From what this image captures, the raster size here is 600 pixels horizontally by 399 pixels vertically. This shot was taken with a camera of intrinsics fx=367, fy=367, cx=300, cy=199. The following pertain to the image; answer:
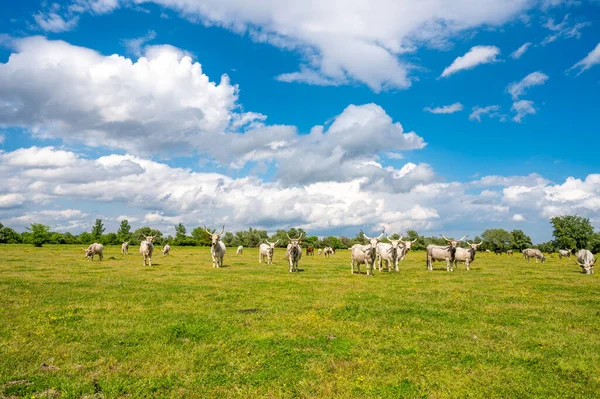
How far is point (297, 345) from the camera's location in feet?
31.7

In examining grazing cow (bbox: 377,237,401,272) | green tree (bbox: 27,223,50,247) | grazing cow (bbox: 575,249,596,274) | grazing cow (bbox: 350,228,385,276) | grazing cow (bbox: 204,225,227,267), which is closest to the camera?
grazing cow (bbox: 350,228,385,276)

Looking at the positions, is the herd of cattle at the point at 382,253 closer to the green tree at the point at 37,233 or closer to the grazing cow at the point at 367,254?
the grazing cow at the point at 367,254

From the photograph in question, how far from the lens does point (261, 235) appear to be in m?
147

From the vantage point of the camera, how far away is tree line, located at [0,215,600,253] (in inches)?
3784

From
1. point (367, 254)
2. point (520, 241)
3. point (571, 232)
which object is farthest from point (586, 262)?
point (520, 241)

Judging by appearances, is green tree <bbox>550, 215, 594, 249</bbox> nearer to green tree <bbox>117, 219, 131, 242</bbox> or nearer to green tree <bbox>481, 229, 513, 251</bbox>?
green tree <bbox>481, 229, 513, 251</bbox>

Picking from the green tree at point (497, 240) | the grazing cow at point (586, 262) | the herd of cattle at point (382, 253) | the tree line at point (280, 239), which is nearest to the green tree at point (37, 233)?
the tree line at point (280, 239)

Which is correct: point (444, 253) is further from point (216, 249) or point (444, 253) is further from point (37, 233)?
point (37, 233)

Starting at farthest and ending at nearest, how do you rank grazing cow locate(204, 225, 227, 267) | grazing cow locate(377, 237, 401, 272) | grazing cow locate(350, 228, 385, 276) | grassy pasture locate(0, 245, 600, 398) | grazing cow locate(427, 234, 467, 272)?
grazing cow locate(204, 225, 227, 267)
grazing cow locate(427, 234, 467, 272)
grazing cow locate(377, 237, 401, 272)
grazing cow locate(350, 228, 385, 276)
grassy pasture locate(0, 245, 600, 398)

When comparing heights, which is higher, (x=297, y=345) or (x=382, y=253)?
(x=382, y=253)

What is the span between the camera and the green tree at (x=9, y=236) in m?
96.1

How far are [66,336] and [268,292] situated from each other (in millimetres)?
9106

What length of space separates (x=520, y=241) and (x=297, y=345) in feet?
431

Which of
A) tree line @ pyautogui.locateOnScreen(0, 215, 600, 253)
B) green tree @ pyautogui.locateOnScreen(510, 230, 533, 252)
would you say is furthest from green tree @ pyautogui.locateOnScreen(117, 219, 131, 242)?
green tree @ pyautogui.locateOnScreen(510, 230, 533, 252)
